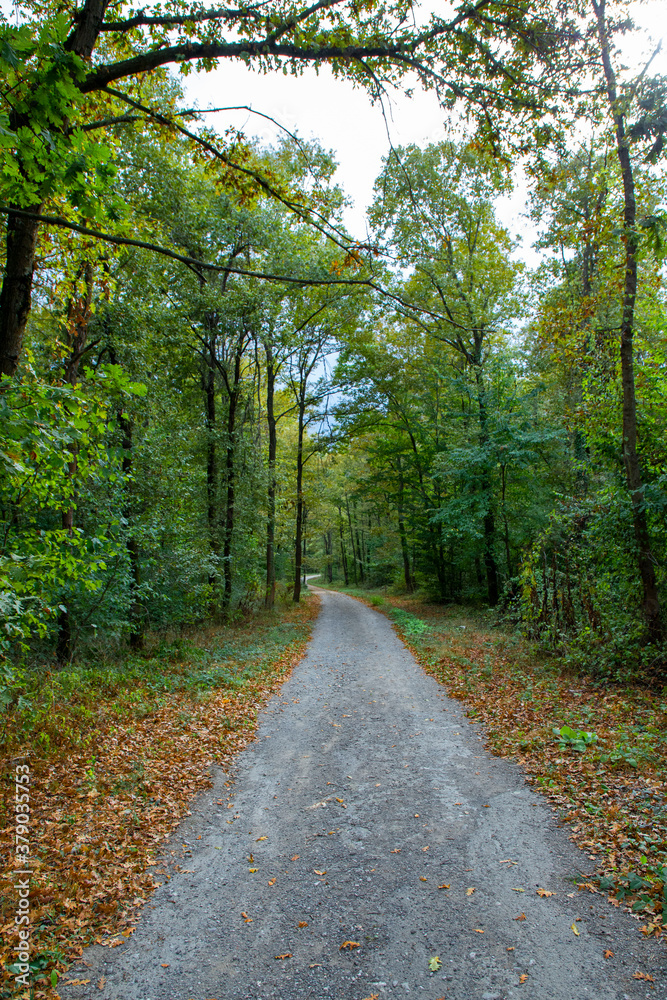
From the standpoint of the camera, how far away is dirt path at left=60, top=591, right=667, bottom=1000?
8.79ft

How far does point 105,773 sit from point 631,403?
8.68m

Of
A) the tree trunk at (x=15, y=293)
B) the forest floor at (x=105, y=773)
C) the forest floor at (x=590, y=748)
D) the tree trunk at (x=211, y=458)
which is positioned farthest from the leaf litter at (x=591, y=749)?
the tree trunk at (x=211, y=458)

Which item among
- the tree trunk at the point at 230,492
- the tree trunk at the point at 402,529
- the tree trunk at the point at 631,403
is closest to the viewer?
the tree trunk at the point at 631,403

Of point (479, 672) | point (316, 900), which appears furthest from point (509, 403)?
point (316, 900)

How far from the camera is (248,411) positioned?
18547 mm

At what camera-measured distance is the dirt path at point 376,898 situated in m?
2.68

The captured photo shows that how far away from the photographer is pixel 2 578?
328cm

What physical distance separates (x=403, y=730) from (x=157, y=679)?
4.37m

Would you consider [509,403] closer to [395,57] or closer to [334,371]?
[334,371]

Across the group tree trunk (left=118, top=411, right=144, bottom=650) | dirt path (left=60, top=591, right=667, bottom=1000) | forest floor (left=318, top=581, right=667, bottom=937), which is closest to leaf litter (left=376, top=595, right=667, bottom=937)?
forest floor (left=318, top=581, right=667, bottom=937)

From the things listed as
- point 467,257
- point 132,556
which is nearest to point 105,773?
point 132,556

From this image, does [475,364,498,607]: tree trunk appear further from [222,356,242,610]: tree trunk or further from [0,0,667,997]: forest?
[222,356,242,610]: tree trunk

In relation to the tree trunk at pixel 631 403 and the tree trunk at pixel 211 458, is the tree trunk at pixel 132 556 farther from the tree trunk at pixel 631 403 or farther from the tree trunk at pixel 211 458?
the tree trunk at pixel 631 403

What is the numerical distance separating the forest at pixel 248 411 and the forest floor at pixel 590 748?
0.04m
